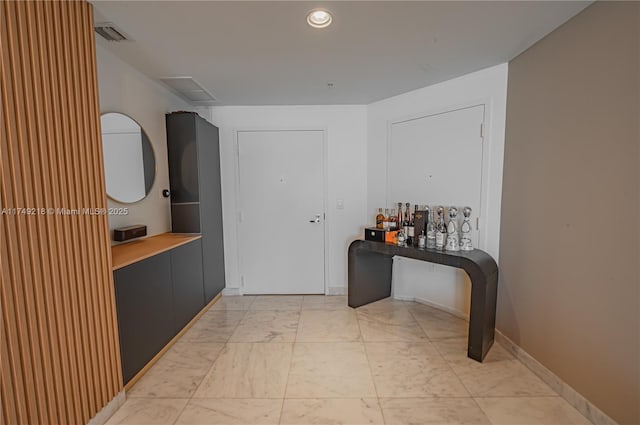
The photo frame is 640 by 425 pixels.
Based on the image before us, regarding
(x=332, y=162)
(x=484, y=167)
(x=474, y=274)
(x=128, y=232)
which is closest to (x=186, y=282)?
(x=128, y=232)

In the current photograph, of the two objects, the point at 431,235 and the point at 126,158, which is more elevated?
the point at 126,158

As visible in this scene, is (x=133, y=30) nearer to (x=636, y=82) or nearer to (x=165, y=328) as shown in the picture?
(x=165, y=328)

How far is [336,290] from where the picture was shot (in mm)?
3512

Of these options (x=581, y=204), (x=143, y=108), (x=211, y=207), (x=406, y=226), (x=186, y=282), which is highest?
(x=143, y=108)

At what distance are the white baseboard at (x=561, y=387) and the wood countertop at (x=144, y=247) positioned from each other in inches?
109

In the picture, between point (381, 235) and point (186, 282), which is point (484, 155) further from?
point (186, 282)

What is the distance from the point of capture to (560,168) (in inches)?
69.1

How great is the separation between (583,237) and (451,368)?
3.95 feet

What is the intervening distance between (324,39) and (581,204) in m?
1.84

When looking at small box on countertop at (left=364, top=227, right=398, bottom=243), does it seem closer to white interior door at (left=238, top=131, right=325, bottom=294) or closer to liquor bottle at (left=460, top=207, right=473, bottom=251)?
liquor bottle at (left=460, top=207, right=473, bottom=251)

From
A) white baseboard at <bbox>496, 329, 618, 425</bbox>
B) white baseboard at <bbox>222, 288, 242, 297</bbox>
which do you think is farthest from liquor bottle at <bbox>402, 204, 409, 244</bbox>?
white baseboard at <bbox>222, 288, 242, 297</bbox>

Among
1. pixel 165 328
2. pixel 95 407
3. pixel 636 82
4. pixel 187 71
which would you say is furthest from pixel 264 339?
pixel 636 82

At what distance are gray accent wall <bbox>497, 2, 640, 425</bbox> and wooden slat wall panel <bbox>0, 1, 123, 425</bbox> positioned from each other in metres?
2.70

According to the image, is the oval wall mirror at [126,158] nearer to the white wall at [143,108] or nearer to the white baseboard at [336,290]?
the white wall at [143,108]
